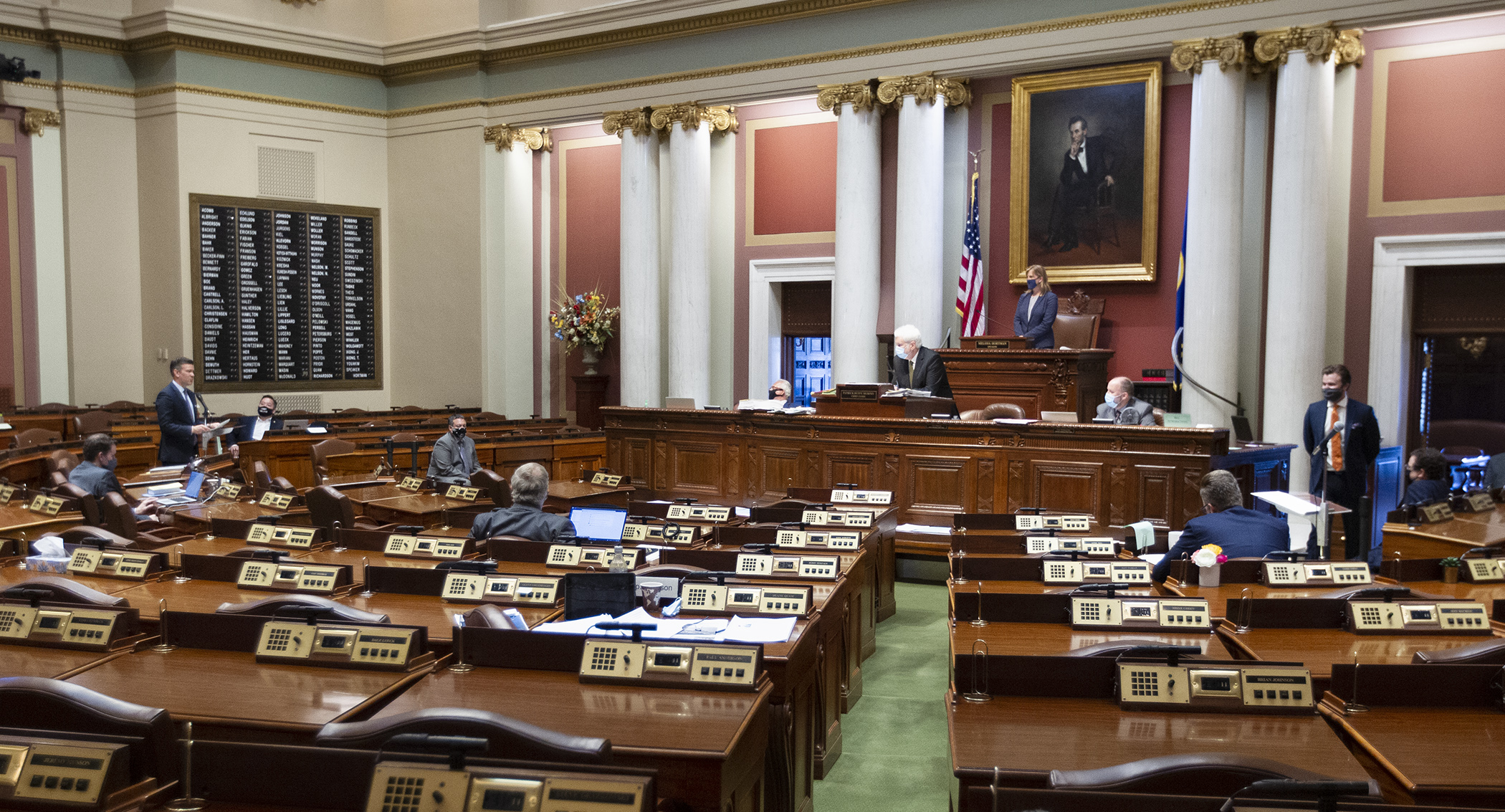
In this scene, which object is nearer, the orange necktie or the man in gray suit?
the orange necktie

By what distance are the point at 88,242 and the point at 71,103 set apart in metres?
1.76

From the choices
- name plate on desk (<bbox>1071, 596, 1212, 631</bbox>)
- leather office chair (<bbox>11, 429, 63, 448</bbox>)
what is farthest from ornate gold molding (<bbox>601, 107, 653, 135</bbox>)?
name plate on desk (<bbox>1071, 596, 1212, 631</bbox>)

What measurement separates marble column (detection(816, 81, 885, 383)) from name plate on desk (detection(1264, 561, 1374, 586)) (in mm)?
7397

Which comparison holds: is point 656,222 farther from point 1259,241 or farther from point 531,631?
point 531,631

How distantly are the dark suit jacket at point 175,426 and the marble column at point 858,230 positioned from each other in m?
6.50

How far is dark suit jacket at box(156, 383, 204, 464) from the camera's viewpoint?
8609 mm

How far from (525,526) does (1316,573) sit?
12.1 ft

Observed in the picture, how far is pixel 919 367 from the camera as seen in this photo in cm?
932

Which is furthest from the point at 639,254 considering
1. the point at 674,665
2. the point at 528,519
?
the point at 674,665

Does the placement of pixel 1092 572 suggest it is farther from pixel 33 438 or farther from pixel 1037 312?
pixel 33 438

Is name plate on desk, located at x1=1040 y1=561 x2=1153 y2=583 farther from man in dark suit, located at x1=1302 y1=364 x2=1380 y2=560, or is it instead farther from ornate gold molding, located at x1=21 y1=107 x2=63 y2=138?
ornate gold molding, located at x1=21 y1=107 x2=63 y2=138

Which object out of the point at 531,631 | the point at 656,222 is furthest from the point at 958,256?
the point at 531,631

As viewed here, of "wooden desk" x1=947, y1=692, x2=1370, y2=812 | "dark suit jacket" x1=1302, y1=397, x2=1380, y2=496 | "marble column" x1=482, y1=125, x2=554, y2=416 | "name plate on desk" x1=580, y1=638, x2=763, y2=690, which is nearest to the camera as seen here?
"wooden desk" x1=947, y1=692, x2=1370, y2=812

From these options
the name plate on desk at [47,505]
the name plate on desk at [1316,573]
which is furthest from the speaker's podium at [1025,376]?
the name plate on desk at [47,505]
